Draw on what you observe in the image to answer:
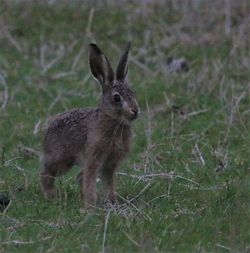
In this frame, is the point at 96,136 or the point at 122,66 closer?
the point at 96,136

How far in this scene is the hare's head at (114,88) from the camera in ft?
23.6

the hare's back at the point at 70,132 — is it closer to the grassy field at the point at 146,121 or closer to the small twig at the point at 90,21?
the grassy field at the point at 146,121

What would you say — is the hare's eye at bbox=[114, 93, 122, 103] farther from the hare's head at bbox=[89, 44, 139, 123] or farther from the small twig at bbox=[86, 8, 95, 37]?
the small twig at bbox=[86, 8, 95, 37]

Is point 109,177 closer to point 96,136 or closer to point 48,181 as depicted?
point 96,136

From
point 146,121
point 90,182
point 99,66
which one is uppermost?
point 99,66

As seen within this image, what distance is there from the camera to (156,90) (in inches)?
419

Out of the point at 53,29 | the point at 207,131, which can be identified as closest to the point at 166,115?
the point at 207,131

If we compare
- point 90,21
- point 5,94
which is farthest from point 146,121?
point 90,21

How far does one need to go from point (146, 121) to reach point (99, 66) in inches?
88.7

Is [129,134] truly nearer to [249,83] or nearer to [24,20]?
[249,83]

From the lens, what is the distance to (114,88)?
7328 mm

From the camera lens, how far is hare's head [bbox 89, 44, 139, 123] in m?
7.18

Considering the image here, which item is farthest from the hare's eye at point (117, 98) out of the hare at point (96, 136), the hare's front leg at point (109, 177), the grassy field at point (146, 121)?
the grassy field at point (146, 121)

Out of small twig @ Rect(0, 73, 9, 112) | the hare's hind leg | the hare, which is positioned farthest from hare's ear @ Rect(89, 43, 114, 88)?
small twig @ Rect(0, 73, 9, 112)
